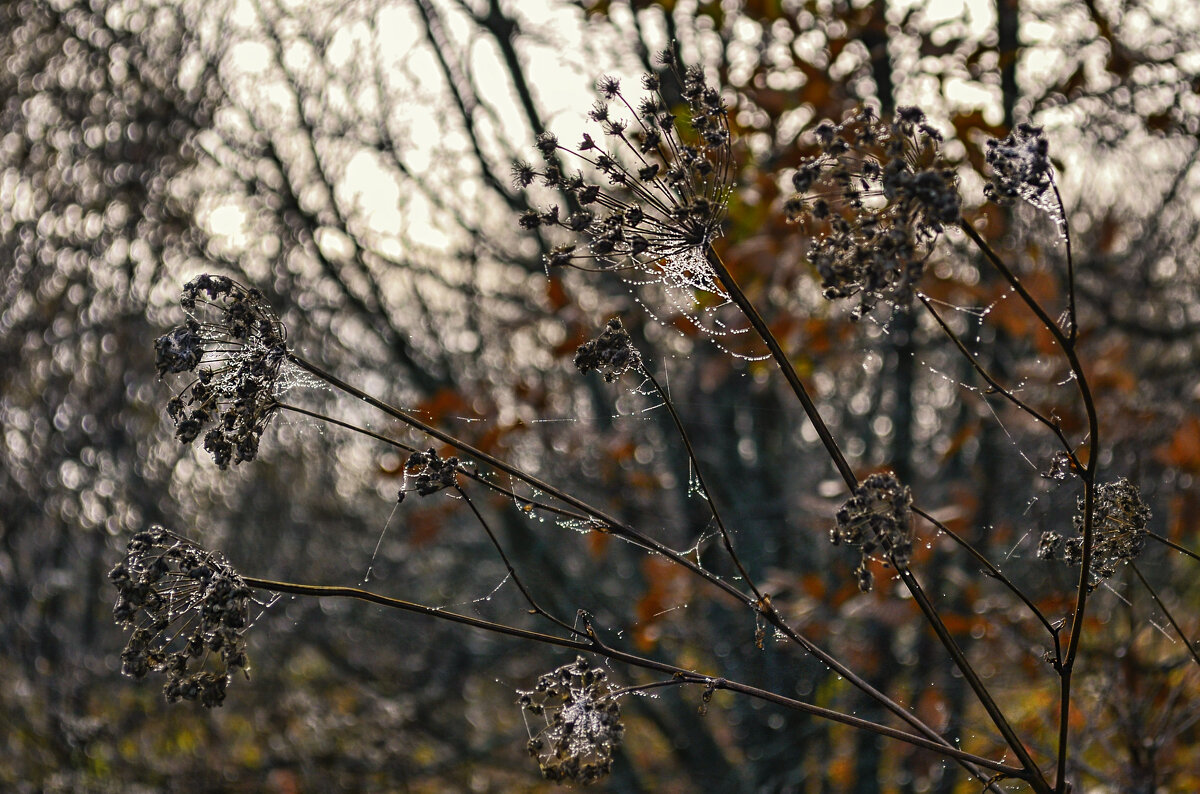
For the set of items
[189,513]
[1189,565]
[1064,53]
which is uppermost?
[1064,53]

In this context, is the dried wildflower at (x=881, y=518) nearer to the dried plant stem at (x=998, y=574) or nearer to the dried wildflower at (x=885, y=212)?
the dried plant stem at (x=998, y=574)

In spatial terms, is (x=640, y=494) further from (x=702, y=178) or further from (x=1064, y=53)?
(x=702, y=178)

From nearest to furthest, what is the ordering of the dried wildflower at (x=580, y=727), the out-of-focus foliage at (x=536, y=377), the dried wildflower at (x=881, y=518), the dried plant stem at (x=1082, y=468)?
the dried plant stem at (x=1082, y=468) < the dried wildflower at (x=881, y=518) < the dried wildflower at (x=580, y=727) < the out-of-focus foliage at (x=536, y=377)

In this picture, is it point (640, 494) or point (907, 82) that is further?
point (640, 494)

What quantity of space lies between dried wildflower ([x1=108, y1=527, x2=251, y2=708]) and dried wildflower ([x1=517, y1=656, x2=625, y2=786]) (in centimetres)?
40

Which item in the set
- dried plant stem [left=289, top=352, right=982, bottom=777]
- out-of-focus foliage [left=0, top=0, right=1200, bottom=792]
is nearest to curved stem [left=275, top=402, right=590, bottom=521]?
dried plant stem [left=289, top=352, right=982, bottom=777]

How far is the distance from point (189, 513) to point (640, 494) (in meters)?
3.06

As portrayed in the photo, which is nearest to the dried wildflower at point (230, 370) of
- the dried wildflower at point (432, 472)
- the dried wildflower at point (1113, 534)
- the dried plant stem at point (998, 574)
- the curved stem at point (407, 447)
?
the curved stem at point (407, 447)

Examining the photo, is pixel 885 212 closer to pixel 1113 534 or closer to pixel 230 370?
pixel 1113 534

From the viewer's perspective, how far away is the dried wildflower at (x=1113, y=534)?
48.5 inches

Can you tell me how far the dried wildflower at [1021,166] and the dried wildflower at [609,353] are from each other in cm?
48

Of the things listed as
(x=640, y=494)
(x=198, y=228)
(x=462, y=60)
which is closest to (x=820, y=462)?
(x=640, y=494)

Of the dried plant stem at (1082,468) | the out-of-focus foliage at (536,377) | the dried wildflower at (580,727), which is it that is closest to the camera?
the dried plant stem at (1082,468)

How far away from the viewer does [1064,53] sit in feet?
12.7
